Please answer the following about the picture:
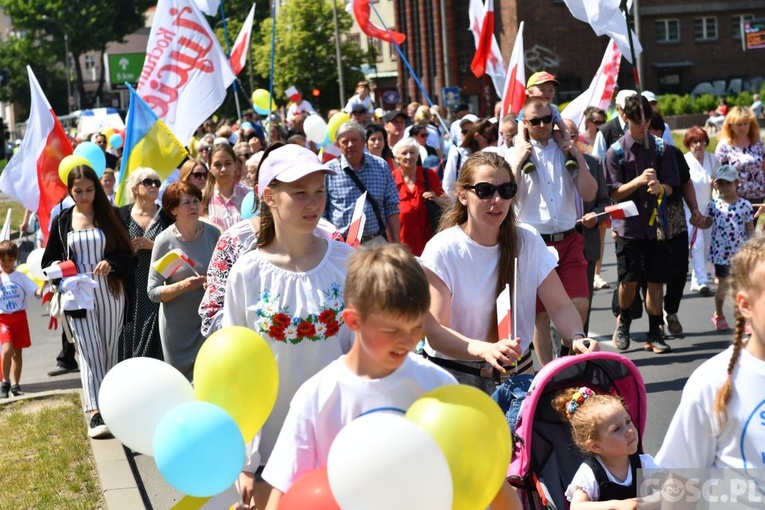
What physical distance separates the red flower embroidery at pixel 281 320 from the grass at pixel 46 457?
9.03 ft

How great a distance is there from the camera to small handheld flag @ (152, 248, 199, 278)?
7.34 metres

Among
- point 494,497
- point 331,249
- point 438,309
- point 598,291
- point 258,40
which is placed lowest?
point 598,291

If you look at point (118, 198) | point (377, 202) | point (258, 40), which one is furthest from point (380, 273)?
point (258, 40)

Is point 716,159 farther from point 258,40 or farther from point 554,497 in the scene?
point 258,40

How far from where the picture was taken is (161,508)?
21.9 feet

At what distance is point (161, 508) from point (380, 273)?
3.66 m

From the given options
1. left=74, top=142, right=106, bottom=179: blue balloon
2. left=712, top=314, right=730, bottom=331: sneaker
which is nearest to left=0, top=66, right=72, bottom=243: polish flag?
left=74, top=142, right=106, bottom=179: blue balloon

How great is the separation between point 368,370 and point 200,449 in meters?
0.55

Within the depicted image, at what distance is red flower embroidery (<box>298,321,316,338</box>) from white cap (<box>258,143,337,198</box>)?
0.53 m

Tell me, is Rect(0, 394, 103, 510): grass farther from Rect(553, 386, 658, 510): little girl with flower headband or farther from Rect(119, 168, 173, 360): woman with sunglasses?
Rect(553, 386, 658, 510): little girl with flower headband

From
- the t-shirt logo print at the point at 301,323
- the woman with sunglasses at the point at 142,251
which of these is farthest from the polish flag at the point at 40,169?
the t-shirt logo print at the point at 301,323

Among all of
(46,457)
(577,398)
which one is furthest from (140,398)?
(46,457)

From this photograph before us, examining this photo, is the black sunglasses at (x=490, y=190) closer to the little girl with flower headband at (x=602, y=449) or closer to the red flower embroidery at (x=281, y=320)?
the little girl with flower headband at (x=602, y=449)

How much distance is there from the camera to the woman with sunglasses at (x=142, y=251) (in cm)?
845
